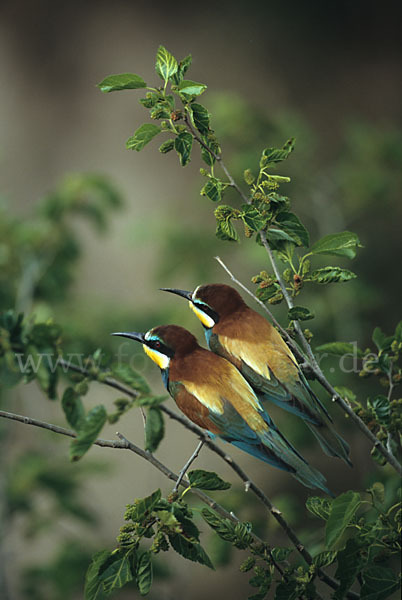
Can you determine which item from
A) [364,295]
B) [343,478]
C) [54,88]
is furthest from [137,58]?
[343,478]

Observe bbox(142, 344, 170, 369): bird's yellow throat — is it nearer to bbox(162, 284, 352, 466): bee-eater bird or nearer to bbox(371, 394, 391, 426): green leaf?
bbox(162, 284, 352, 466): bee-eater bird

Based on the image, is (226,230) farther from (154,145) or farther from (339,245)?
(154,145)

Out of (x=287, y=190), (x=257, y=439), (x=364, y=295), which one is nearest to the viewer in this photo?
(x=257, y=439)

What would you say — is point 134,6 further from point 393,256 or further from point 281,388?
point 281,388

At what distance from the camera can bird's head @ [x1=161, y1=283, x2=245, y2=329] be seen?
0.38 m

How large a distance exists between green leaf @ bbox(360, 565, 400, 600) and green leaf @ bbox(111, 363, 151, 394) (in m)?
0.17

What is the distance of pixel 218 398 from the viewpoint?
13.8 inches

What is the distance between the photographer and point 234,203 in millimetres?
1135

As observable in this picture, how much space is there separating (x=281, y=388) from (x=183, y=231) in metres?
0.89

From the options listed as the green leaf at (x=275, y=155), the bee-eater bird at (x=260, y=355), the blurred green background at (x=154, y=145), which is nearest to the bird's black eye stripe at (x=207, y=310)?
the bee-eater bird at (x=260, y=355)

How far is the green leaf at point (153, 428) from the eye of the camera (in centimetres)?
34

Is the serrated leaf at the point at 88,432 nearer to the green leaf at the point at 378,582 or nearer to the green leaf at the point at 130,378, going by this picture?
the green leaf at the point at 130,378

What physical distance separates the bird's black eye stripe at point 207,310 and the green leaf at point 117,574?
15cm

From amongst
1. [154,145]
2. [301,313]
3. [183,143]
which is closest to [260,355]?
[301,313]
